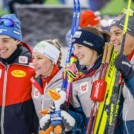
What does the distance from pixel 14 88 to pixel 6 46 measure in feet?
1.15

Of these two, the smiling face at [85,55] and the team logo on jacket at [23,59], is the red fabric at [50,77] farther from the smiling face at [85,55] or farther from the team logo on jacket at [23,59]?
the smiling face at [85,55]

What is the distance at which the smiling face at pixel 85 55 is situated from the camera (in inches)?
190

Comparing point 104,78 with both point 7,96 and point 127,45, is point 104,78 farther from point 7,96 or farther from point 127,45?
point 7,96

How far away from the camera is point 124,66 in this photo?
4.37 m

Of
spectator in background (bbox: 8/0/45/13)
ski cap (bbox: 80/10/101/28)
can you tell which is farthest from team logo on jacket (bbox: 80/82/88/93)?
spectator in background (bbox: 8/0/45/13)

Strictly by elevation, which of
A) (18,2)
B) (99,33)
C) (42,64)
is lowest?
(42,64)

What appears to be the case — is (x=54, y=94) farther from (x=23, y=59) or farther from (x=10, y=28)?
(x=10, y=28)

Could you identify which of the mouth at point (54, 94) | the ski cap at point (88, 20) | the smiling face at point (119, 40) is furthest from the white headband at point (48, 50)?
the ski cap at point (88, 20)

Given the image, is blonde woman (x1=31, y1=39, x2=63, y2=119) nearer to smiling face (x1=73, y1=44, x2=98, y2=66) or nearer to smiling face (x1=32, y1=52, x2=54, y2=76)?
smiling face (x1=32, y1=52, x2=54, y2=76)

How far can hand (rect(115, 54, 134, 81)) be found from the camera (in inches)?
172

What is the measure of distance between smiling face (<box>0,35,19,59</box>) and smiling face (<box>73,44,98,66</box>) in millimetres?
788

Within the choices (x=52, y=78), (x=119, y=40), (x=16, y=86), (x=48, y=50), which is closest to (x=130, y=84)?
(x=119, y=40)

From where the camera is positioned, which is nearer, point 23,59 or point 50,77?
point 50,77

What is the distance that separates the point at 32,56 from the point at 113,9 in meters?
8.65
